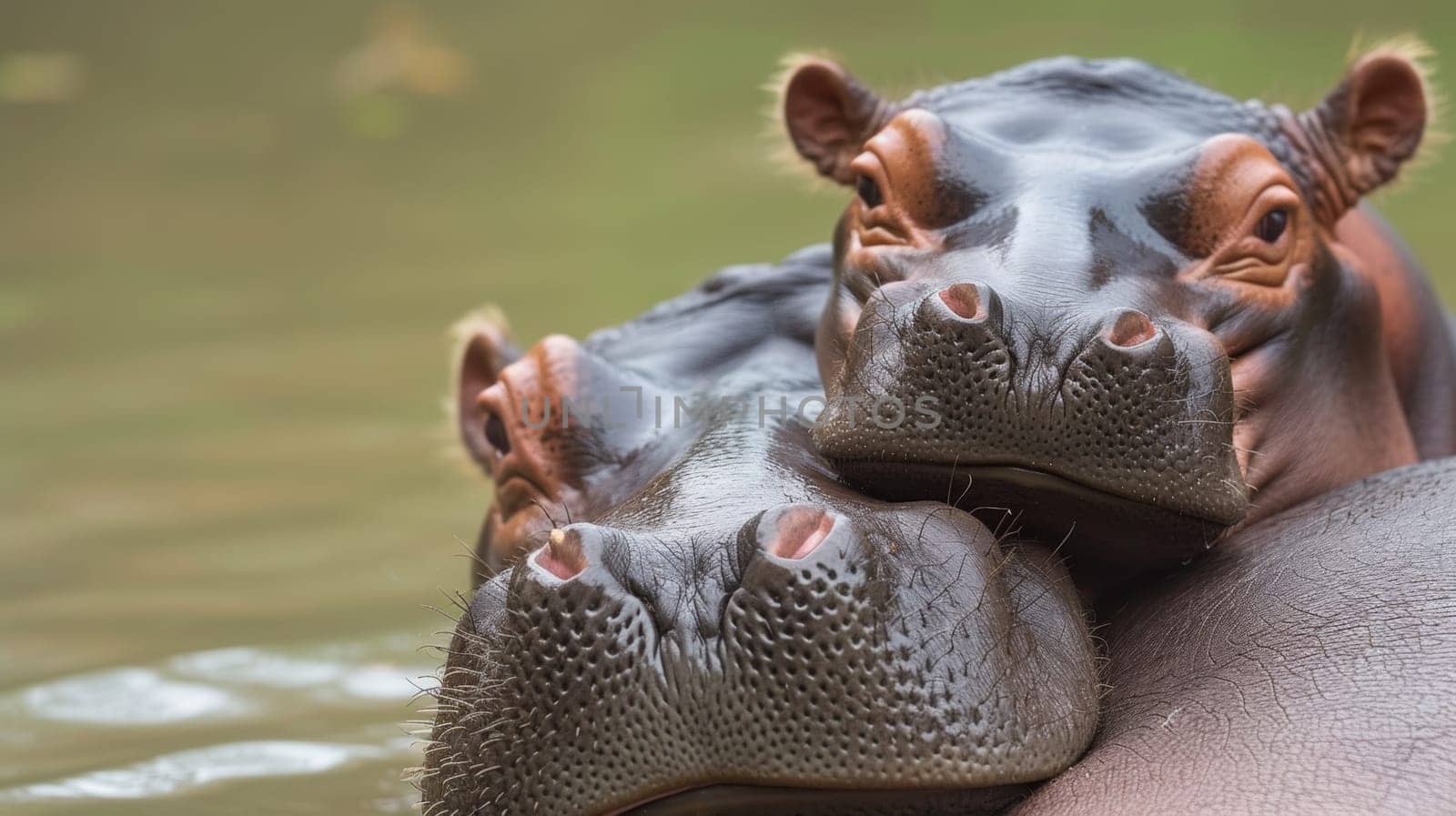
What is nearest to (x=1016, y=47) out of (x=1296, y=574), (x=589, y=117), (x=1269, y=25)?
(x=1269, y=25)

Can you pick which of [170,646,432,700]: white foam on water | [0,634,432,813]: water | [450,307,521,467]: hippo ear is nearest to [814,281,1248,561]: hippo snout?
[450,307,521,467]: hippo ear

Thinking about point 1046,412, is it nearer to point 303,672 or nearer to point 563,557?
point 563,557

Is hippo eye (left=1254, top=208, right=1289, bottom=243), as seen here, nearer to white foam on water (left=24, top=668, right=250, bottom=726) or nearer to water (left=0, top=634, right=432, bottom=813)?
water (left=0, top=634, right=432, bottom=813)

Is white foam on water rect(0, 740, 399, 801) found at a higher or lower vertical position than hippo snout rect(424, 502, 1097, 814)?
higher

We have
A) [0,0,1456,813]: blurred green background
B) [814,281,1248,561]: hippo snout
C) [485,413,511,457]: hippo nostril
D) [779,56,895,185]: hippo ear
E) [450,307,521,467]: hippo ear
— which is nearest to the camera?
[814,281,1248,561]: hippo snout

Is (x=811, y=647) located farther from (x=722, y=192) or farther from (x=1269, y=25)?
(x=1269, y=25)

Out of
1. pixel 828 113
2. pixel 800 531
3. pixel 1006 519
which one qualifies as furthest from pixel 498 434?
pixel 800 531

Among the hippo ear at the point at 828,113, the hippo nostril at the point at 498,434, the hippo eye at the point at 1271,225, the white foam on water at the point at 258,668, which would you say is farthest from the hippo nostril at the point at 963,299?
the white foam on water at the point at 258,668
